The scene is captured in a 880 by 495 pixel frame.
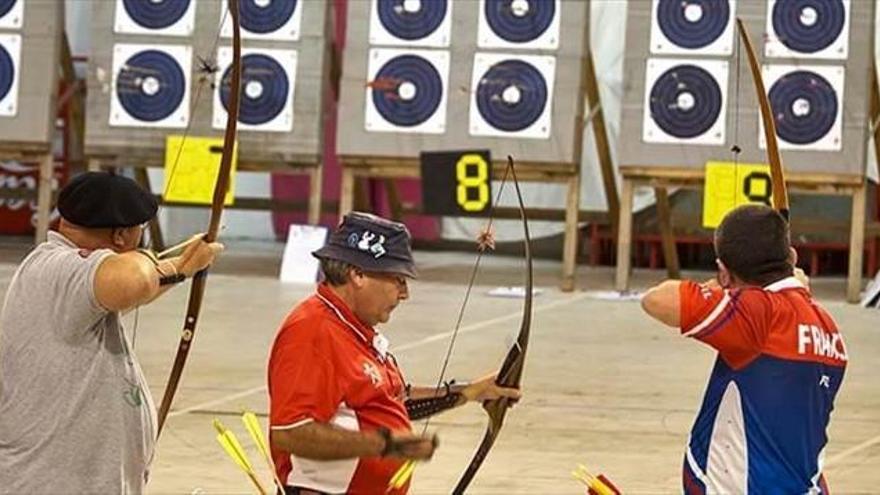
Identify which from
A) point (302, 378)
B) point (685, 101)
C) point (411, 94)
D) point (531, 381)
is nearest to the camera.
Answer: point (302, 378)

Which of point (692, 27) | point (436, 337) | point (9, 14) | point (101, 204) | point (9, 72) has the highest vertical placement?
point (692, 27)

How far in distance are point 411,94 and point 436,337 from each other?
2.49m

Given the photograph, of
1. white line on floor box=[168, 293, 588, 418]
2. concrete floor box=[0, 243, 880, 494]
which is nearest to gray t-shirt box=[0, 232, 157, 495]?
concrete floor box=[0, 243, 880, 494]

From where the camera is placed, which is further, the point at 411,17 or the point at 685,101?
the point at 411,17

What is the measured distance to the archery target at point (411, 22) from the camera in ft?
32.2

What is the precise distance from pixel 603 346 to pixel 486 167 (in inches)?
84.4

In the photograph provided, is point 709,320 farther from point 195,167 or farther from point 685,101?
point 195,167

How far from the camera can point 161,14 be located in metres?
10.1

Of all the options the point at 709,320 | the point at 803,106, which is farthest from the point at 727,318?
the point at 803,106

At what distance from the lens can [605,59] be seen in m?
11.0

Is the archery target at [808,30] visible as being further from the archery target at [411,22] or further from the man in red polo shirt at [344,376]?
the man in red polo shirt at [344,376]

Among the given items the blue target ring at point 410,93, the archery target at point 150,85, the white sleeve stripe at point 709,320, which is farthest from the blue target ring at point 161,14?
the white sleeve stripe at point 709,320

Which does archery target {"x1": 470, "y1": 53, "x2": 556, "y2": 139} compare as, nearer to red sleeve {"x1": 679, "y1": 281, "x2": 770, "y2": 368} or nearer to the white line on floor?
the white line on floor

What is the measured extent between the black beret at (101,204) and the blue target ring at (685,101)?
21.7ft
